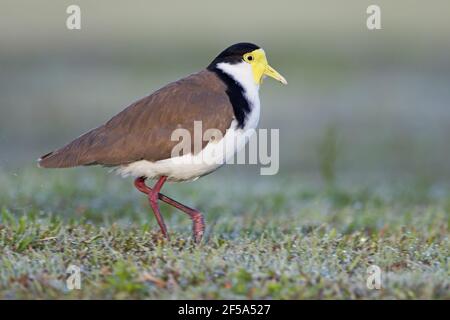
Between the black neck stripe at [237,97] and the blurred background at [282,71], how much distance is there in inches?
136

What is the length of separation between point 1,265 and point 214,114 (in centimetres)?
202

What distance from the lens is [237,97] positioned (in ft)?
22.3

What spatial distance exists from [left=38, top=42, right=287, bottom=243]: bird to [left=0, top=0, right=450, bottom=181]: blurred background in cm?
366

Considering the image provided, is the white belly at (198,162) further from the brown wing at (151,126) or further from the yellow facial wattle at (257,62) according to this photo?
the yellow facial wattle at (257,62)

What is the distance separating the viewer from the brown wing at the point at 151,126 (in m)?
6.57

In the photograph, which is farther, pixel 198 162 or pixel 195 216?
pixel 195 216

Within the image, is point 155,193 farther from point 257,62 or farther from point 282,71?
point 282,71

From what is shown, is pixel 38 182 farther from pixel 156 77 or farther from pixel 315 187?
pixel 156 77

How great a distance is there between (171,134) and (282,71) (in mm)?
12221

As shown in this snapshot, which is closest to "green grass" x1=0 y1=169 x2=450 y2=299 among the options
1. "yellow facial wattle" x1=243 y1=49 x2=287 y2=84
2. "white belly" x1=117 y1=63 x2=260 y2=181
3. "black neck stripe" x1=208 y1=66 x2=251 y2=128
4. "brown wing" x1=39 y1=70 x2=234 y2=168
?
"white belly" x1=117 y1=63 x2=260 y2=181

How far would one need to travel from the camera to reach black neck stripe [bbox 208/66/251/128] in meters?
6.68

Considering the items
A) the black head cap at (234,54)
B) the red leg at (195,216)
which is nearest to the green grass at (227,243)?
the red leg at (195,216)

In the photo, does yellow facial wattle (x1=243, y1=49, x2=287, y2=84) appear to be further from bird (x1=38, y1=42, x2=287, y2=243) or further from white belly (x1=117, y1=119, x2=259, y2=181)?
white belly (x1=117, y1=119, x2=259, y2=181)

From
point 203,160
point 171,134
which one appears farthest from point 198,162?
point 171,134
